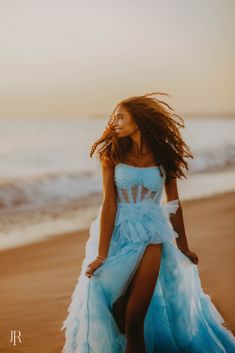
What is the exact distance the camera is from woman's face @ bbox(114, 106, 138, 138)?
2.38 metres

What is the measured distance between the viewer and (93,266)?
2297 millimetres

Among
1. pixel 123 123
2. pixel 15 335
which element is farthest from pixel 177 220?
pixel 15 335

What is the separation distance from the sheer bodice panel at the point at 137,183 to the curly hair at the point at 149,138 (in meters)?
0.05

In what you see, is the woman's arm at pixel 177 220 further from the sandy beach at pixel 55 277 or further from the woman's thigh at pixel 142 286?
the sandy beach at pixel 55 277

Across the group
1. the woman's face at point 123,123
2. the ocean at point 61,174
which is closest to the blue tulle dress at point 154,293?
the woman's face at point 123,123

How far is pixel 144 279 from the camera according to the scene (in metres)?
2.30

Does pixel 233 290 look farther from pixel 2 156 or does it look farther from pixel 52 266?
pixel 2 156

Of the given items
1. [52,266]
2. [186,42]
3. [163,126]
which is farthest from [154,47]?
[163,126]

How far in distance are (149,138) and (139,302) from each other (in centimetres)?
69

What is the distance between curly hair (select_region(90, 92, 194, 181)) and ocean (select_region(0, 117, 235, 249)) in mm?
2497

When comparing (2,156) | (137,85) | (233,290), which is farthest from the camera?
(2,156)

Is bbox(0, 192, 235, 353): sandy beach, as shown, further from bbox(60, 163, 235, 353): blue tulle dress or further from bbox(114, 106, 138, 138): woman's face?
bbox(114, 106, 138, 138): woman's face

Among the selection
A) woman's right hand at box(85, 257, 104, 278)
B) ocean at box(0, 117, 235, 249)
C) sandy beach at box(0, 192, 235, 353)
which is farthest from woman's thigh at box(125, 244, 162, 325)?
ocean at box(0, 117, 235, 249)

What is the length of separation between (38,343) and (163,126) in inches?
51.5
